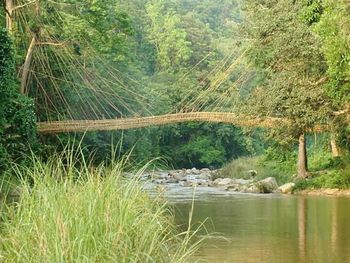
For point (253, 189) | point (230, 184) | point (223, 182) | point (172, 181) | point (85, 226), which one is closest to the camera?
point (85, 226)

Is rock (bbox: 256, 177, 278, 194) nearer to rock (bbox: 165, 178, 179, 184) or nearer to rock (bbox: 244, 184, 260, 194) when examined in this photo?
rock (bbox: 244, 184, 260, 194)

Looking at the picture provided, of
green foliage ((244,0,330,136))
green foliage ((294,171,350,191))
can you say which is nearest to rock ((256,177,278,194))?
green foliage ((294,171,350,191))

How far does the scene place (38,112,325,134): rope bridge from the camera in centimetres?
1557

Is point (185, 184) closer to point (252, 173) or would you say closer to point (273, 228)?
point (252, 173)

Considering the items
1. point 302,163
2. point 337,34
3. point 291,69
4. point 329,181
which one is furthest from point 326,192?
point 337,34

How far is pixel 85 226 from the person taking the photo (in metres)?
3.50

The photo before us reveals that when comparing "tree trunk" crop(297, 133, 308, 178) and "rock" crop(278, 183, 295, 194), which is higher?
"tree trunk" crop(297, 133, 308, 178)

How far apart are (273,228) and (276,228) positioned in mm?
42

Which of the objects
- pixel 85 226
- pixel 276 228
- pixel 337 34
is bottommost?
pixel 276 228

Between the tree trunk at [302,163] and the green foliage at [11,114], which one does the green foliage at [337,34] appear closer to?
the green foliage at [11,114]

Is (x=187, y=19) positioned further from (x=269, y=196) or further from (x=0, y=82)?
(x=0, y=82)

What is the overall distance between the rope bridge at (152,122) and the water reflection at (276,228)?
2010 mm

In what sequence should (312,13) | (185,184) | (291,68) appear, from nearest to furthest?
(312,13), (291,68), (185,184)

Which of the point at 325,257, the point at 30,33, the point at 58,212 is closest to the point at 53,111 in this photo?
the point at 30,33
